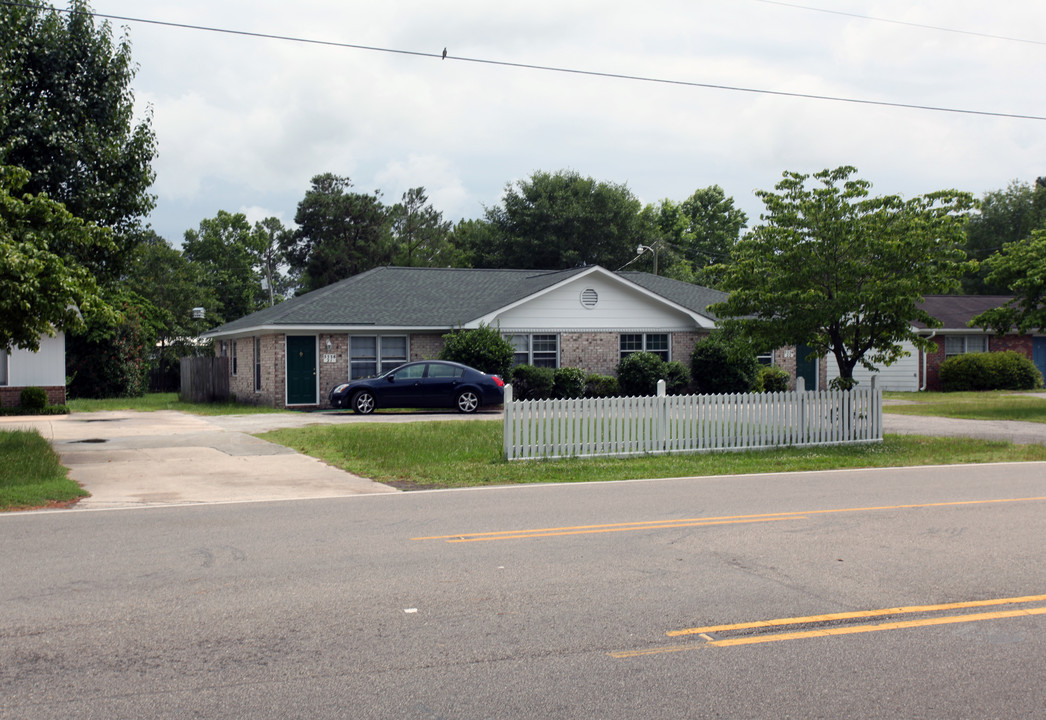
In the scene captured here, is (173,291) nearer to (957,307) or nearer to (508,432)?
(957,307)

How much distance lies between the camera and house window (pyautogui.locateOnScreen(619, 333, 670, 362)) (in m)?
31.7

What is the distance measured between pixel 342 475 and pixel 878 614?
8.77 m

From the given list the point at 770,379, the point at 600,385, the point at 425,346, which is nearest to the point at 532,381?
the point at 600,385

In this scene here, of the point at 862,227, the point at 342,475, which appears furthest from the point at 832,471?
the point at 342,475

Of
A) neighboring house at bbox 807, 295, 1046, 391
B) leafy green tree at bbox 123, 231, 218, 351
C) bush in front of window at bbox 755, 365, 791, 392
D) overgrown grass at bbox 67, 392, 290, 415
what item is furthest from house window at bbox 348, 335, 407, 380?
leafy green tree at bbox 123, 231, 218, 351

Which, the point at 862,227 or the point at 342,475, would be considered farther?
the point at 862,227

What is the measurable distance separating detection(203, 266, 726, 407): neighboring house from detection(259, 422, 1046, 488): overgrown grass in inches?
370

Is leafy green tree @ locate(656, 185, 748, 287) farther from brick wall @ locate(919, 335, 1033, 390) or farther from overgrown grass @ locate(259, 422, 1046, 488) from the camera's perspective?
overgrown grass @ locate(259, 422, 1046, 488)

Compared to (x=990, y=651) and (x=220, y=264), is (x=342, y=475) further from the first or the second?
(x=220, y=264)

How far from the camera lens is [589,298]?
103ft

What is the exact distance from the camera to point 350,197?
7012 centimetres

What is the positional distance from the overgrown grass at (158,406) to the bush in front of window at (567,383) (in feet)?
27.3

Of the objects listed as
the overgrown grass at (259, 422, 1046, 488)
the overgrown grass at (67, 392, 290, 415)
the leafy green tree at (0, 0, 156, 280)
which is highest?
the leafy green tree at (0, 0, 156, 280)

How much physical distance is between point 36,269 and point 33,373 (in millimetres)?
17049
